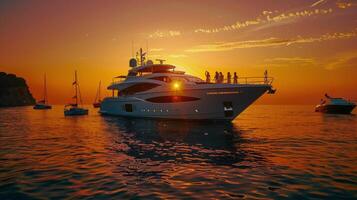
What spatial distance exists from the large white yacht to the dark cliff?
16548 centimetres

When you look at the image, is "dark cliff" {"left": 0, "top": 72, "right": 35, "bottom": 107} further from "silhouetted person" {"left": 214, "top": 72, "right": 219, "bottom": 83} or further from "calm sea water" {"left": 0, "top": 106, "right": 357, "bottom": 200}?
"calm sea water" {"left": 0, "top": 106, "right": 357, "bottom": 200}

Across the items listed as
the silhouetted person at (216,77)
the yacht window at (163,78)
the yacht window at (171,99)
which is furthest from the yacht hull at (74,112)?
the silhouetted person at (216,77)

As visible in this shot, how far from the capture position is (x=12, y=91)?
173000 millimetres

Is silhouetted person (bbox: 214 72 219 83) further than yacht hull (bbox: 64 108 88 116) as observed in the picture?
No

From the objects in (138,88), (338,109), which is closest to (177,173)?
(138,88)

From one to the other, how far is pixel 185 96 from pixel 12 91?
601 ft

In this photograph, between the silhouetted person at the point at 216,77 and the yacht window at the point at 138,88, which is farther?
the yacht window at the point at 138,88

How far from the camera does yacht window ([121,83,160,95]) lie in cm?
3203

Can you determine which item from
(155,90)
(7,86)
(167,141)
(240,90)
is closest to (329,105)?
(240,90)

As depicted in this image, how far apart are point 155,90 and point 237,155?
63.3 feet

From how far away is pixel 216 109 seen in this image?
2775 cm

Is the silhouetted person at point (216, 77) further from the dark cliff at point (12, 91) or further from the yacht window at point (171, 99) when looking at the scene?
the dark cliff at point (12, 91)

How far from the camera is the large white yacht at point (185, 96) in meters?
26.3

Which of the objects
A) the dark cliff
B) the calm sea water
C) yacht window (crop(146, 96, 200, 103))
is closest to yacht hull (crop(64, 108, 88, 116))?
yacht window (crop(146, 96, 200, 103))
